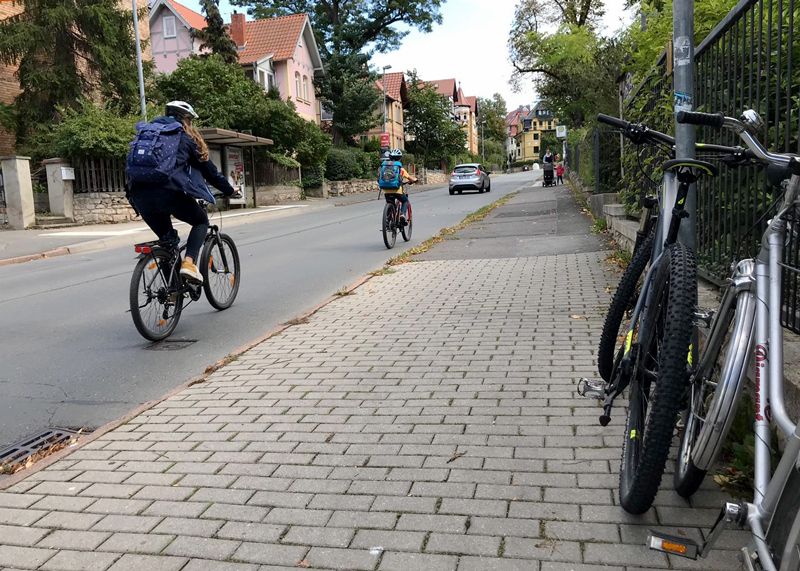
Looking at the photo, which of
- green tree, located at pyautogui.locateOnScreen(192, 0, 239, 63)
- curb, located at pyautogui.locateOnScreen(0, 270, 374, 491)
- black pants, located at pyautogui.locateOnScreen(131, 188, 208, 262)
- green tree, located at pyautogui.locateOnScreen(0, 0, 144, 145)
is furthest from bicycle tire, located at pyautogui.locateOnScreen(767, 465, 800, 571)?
green tree, located at pyautogui.locateOnScreen(192, 0, 239, 63)

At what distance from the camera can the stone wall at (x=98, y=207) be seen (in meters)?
21.9

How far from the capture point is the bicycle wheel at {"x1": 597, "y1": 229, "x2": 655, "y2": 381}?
11.5 feet

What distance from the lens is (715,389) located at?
2.32 metres

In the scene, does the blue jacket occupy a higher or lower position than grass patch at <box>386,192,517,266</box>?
higher

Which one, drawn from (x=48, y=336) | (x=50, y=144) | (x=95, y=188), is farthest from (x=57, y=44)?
(x=48, y=336)

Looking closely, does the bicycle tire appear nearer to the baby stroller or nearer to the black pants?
the black pants

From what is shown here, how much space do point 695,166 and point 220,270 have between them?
5.67 meters

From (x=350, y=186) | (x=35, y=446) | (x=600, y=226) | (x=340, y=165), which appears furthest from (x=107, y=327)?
(x=350, y=186)

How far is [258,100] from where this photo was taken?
105 ft

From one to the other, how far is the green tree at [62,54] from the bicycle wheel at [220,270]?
19.1 meters

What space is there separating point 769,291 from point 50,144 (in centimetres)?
2497

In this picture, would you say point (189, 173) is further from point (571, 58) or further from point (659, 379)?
point (571, 58)

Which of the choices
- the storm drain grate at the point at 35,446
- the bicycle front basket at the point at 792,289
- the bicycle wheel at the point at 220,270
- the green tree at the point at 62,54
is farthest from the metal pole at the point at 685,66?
the green tree at the point at 62,54

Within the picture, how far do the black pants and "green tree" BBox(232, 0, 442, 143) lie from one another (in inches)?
1523
